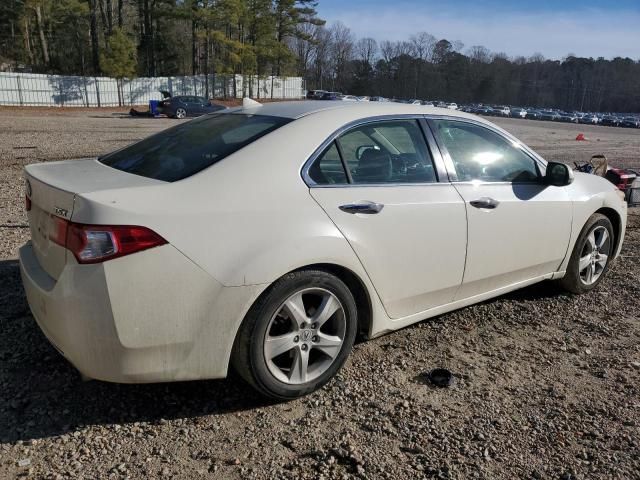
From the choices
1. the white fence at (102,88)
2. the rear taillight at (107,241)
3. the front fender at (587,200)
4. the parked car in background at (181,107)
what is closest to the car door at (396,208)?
the rear taillight at (107,241)

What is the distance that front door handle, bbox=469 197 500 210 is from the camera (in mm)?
3653

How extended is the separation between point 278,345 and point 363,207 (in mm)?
894

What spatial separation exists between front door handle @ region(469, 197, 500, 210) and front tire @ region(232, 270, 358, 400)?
1152 millimetres

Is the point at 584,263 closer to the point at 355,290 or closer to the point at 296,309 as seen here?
the point at 355,290

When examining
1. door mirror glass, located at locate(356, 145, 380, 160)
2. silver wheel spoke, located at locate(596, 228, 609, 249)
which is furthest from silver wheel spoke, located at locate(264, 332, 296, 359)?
silver wheel spoke, located at locate(596, 228, 609, 249)

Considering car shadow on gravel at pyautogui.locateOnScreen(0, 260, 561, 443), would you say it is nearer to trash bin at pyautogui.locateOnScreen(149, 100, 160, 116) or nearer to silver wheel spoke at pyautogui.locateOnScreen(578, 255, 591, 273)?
silver wheel spoke at pyautogui.locateOnScreen(578, 255, 591, 273)

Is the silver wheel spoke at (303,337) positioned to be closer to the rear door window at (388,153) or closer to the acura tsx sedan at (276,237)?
the acura tsx sedan at (276,237)

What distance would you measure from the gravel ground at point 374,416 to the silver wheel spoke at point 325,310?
47 cm

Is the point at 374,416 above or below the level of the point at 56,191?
below

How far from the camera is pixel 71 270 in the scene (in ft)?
8.20

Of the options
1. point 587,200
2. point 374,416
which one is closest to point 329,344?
point 374,416

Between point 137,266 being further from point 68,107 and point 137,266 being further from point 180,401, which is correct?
point 68,107

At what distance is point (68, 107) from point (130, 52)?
7.02 meters

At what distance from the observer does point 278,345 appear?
2906 millimetres
